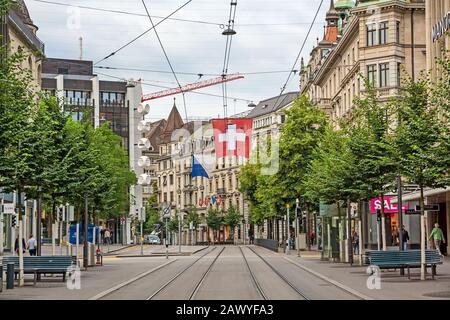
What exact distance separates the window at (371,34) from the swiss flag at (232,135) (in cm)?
1143

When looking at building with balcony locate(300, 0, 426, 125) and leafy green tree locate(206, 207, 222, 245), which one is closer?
building with balcony locate(300, 0, 426, 125)

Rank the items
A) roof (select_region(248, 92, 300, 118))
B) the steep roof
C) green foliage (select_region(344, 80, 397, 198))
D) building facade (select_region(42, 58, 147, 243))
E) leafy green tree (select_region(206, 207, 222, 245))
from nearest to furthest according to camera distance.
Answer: green foliage (select_region(344, 80, 397, 198))
building facade (select_region(42, 58, 147, 243))
roof (select_region(248, 92, 300, 118))
leafy green tree (select_region(206, 207, 222, 245))
the steep roof

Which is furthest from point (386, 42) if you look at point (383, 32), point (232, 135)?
point (232, 135)

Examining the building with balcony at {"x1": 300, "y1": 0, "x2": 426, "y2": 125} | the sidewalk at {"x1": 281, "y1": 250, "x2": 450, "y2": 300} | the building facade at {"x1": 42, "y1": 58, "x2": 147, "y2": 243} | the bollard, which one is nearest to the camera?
the sidewalk at {"x1": 281, "y1": 250, "x2": 450, "y2": 300}

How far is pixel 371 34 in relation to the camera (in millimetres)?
74500

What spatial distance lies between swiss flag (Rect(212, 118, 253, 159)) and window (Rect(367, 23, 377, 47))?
37.5ft

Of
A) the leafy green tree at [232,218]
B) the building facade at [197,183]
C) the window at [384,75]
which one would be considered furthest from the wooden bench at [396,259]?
the leafy green tree at [232,218]

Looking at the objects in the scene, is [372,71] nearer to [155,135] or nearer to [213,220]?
[213,220]

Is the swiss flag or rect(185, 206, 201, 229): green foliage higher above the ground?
the swiss flag

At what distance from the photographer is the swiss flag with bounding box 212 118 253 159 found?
2897 inches

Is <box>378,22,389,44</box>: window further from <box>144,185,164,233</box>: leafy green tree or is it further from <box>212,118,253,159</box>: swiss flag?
<box>144,185,164,233</box>: leafy green tree

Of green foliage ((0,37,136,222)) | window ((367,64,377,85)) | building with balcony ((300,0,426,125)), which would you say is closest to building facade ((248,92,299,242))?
building with balcony ((300,0,426,125))
